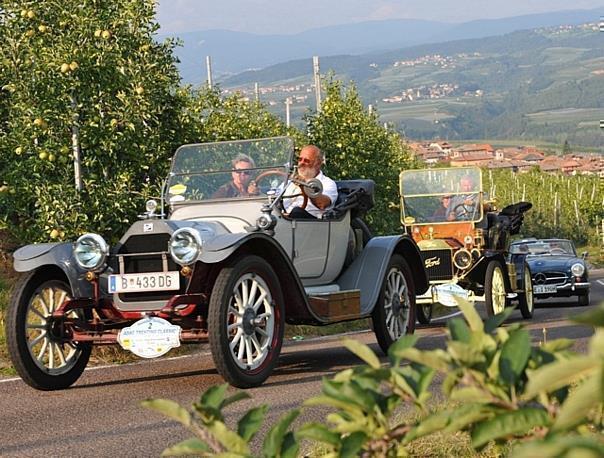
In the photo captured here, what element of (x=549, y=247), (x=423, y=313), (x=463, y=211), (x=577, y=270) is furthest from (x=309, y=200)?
(x=549, y=247)

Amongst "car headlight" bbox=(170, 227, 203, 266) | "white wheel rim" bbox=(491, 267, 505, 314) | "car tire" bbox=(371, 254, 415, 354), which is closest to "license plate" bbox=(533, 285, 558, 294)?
"white wheel rim" bbox=(491, 267, 505, 314)

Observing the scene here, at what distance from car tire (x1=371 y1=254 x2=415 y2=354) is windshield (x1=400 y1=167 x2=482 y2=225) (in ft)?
24.9

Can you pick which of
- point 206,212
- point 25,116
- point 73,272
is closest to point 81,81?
point 25,116

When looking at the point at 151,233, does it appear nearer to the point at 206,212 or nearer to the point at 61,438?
the point at 206,212

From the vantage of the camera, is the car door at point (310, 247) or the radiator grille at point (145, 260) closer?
the radiator grille at point (145, 260)

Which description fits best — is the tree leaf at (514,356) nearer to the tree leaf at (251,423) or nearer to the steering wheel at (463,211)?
the tree leaf at (251,423)

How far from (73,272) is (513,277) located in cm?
1016

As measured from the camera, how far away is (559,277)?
75.0 ft

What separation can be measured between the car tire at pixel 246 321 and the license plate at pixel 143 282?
0.45 meters

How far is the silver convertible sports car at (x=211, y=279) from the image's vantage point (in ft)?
27.7

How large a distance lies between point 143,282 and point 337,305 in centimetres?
174

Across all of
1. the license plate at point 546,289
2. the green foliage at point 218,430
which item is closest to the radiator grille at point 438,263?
the license plate at point 546,289

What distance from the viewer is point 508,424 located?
202 centimetres

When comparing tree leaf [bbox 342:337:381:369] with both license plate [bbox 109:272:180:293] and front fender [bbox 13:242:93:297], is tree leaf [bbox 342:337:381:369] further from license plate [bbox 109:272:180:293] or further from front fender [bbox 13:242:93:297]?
front fender [bbox 13:242:93:297]
